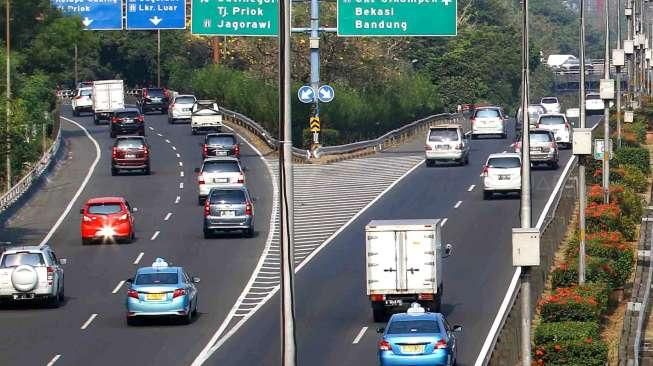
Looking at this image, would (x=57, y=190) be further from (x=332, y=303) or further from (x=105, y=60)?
(x=105, y=60)

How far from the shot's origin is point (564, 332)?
3506 cm

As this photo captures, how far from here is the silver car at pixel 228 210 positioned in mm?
51344

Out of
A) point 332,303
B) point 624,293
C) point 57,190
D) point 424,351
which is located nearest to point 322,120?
point 57,190

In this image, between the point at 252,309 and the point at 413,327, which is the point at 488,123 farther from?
the point at 413,327

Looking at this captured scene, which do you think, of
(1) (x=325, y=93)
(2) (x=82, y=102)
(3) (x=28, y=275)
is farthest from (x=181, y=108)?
(3) (x=28, y=275)

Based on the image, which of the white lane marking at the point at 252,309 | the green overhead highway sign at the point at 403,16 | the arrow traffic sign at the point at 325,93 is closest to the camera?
the white lane marking at the point at 252,309

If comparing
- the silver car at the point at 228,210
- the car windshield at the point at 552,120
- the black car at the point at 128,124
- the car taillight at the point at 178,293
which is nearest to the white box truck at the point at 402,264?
the car taillight at the point at 178,293

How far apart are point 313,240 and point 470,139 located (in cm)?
3406

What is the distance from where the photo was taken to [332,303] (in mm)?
40906

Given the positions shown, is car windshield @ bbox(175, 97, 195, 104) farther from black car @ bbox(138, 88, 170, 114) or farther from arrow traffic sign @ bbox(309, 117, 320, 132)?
arrow traffic sign @ bbox(309, 117, 320, 132)

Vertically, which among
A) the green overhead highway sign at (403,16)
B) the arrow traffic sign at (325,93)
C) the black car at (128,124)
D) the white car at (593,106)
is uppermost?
the green overhead highway sign at (403,16)

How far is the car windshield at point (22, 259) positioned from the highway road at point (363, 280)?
5982mm

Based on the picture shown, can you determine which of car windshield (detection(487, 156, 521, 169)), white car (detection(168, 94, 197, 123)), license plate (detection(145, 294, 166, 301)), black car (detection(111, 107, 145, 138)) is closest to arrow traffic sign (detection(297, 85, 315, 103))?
car windshield (detection(487, 156, 521, 169))

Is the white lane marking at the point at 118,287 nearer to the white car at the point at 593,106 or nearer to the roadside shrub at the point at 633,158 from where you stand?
the roadside shrub at the point at 633,158
